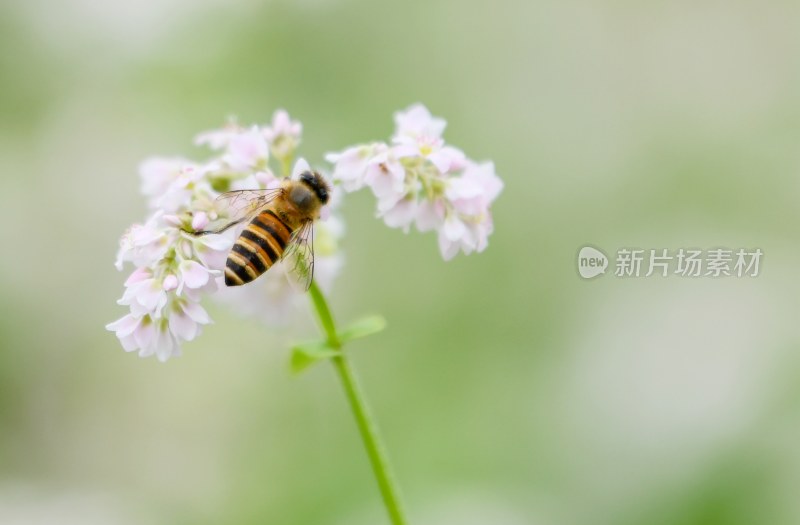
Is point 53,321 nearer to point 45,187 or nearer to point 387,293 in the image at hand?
point 45,187

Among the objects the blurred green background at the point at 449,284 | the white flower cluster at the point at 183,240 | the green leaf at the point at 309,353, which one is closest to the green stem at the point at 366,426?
the green leaf at the point at 309,353

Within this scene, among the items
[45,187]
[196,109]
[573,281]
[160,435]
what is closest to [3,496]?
[160,435]

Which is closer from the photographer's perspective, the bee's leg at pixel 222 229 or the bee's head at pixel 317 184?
the bee's leg at pixel 222 229

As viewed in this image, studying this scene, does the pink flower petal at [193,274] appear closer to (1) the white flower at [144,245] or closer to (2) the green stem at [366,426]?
(1) the white flower at [144,245]

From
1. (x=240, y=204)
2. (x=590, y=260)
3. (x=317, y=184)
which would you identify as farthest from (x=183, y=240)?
(x=590, y=260)

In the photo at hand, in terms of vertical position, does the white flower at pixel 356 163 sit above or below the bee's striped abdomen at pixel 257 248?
above

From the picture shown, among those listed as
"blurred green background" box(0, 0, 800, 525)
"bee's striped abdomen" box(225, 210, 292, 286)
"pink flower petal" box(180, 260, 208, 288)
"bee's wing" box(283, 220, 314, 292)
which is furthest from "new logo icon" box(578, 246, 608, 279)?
"pink flower petal" box(180, 260, 208, 288)

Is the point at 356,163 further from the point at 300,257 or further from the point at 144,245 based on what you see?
the point at 144,245
